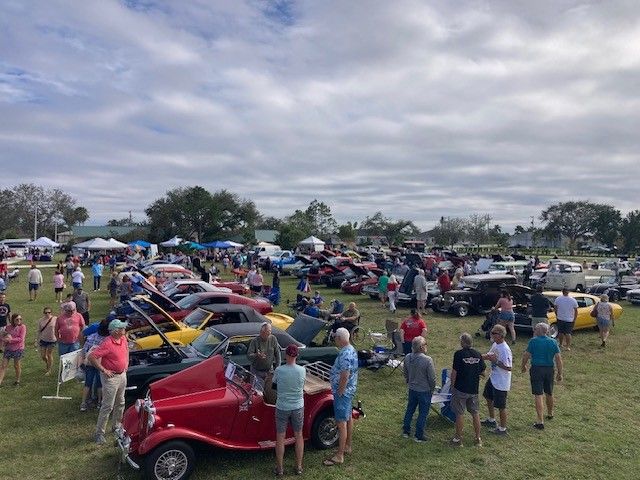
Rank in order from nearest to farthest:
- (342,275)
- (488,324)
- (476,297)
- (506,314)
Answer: (506,314), (488,324), (476,297), (342,275)

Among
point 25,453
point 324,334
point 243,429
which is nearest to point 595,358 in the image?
point 324,334

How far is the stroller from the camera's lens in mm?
13117

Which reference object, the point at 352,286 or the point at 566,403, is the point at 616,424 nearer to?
the point at 566,403

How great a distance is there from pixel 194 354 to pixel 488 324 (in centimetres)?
873

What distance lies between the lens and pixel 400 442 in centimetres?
704

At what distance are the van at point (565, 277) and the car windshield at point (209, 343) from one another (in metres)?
20.5

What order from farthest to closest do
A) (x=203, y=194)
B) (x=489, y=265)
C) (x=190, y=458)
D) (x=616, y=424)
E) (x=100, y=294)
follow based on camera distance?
1. (x=203, y=194)
2. (x=489, y=265)
3. (x=100, y=294)
4. (x=616, y=424)
5. (x=190, y=458)

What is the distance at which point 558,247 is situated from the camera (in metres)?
103

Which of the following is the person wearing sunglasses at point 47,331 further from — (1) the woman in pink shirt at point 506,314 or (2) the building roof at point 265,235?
(2) the building roof at point 265,235

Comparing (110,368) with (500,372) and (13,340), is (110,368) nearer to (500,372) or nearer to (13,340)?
(13,340)

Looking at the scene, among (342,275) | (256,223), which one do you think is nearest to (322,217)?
(256,223)

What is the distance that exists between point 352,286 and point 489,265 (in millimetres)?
10826

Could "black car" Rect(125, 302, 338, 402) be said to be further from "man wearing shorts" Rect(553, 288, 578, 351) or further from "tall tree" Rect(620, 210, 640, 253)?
"tall tree" Rect(620, 210, 640, 253)

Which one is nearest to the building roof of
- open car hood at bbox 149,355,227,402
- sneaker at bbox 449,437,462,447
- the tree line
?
the tree line
